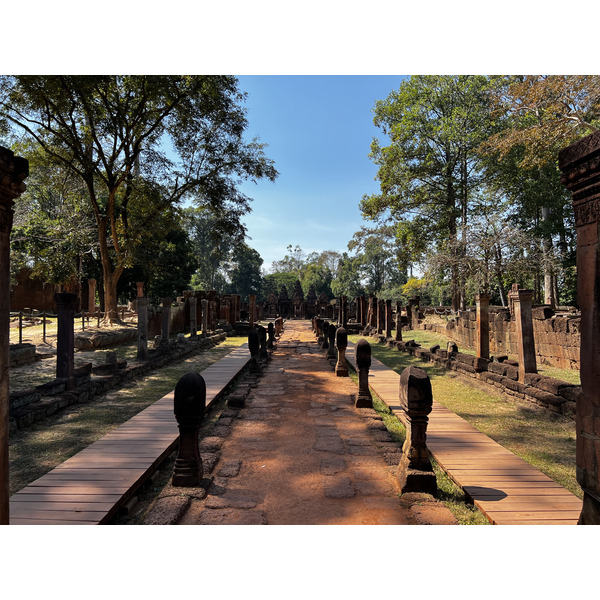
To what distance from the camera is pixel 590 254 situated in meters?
2.11

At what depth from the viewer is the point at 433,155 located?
22.2 metres

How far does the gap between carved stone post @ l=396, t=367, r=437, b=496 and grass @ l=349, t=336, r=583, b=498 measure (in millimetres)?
1210

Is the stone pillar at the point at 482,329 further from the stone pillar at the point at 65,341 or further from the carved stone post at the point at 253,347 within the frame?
the stone pillar at the point at 65,341

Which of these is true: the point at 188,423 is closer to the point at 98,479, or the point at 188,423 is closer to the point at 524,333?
the point at 98,479

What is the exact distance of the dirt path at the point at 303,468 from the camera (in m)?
2.88

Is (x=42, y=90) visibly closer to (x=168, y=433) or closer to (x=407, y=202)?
(x=168, y=433)

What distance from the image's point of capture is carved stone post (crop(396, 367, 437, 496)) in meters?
3.17

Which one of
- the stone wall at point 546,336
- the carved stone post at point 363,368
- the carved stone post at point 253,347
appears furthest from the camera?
the carved stone post at point 253,347

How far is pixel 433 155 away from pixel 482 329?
1683 centimetres

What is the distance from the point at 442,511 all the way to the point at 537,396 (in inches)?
159

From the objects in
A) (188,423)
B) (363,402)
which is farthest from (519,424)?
(188,423)

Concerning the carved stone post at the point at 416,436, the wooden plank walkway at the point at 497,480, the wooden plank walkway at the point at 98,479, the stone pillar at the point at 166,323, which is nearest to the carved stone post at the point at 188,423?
the wooden plank walkway at the point at 98,479

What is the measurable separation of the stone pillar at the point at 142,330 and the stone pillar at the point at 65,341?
104 inches

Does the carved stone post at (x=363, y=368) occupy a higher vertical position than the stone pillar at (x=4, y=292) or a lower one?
lower
